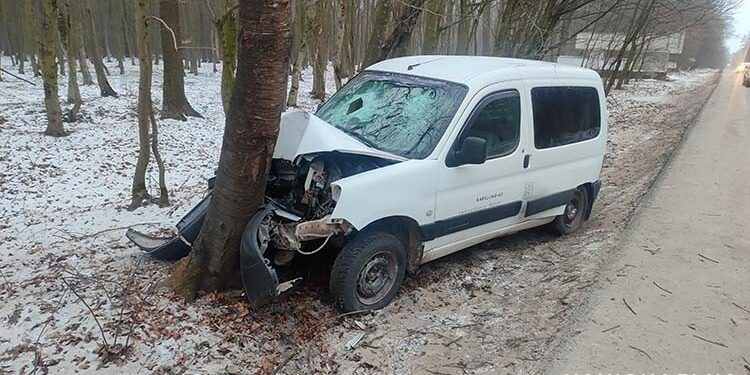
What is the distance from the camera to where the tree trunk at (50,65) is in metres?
10.9

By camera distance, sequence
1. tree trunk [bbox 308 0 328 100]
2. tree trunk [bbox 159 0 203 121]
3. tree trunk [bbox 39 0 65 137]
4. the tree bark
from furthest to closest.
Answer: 1. the tree bark
2. tree trunk [bbox 308 0 328 100]
3. tree trunk [bbox 159 0 203 121]
4. tree trunk [bbox 39 0 65 137]

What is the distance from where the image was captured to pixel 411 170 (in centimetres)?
422

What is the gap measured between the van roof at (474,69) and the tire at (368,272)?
5.93ft

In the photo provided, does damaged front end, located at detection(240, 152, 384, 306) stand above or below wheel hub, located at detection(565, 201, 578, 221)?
above

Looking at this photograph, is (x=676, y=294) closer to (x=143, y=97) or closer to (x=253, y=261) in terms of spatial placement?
(x=253, y=261)

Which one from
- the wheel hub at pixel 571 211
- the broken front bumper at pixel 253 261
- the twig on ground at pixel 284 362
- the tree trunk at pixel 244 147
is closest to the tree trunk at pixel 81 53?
the broken front bumper at pixel 253 261

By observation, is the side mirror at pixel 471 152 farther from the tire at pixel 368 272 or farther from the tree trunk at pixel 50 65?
the tree trunk at pixel 50 65

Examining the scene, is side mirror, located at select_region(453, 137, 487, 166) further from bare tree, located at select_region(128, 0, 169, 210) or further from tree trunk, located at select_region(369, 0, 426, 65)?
tree trunk, located at select_region(369, 0, 426, 65)

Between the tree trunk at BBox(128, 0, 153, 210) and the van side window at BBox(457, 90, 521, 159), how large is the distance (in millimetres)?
4288

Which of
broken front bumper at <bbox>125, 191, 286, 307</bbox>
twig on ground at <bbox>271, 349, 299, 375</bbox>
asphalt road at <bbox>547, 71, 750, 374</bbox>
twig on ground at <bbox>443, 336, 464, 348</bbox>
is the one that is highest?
broken front bumper at <bbox>125, 191, 286, 307</bbox>

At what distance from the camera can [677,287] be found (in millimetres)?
4684

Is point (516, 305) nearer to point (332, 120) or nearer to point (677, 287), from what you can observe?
point (677, 287)

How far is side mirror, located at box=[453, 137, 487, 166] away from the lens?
4367 millimetres

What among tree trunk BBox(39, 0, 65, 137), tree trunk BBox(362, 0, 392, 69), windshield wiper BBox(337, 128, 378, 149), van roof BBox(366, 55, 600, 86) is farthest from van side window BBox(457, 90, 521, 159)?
tree trunk BBox(39, 0, 65, 137)
